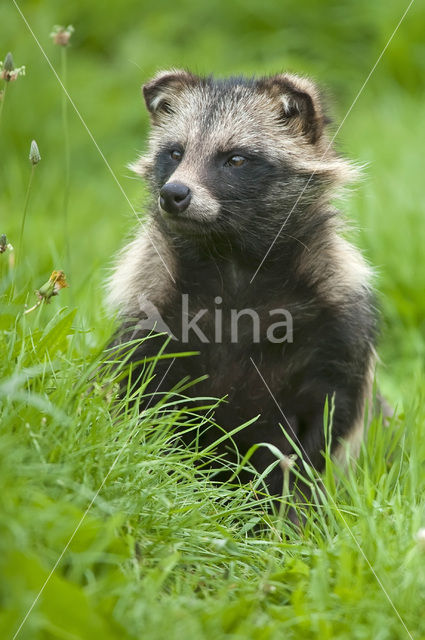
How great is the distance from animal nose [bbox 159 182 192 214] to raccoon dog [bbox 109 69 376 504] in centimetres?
1

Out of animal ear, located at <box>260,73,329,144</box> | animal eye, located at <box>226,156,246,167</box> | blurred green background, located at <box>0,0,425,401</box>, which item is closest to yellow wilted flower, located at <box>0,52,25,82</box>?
animal eye, located at <box>226,156,246,167</box>

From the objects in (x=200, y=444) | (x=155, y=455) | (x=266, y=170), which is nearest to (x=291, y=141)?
(x=266, y=170)

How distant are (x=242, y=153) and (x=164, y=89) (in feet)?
2.10

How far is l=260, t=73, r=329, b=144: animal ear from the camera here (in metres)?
4.20

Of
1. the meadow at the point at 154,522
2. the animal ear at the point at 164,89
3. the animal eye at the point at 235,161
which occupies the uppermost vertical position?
the animal ear at the point at 164,89

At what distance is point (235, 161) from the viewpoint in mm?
4082

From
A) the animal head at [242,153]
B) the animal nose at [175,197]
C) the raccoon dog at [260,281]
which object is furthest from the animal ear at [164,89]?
the animal nose at [175,197]

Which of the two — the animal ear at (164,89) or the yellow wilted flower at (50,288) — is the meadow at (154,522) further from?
the animal ear at (164,89)

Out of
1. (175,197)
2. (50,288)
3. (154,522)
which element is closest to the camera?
(154,522)

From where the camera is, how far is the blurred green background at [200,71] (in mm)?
6062

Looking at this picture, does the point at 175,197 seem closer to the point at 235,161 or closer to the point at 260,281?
the point at 235,161

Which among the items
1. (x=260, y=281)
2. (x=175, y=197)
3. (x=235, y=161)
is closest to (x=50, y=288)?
(x=175, y=197)

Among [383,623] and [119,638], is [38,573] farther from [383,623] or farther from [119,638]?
[383,623]

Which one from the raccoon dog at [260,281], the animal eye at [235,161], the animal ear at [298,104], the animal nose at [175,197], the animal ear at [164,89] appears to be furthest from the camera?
the animal ear at [164,89]
